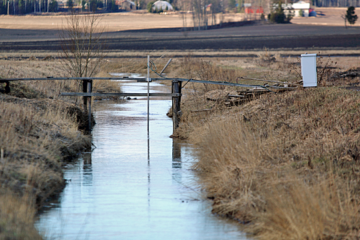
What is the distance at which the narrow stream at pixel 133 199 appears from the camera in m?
8.27

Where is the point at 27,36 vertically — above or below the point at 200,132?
above

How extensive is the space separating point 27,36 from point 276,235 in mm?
119174

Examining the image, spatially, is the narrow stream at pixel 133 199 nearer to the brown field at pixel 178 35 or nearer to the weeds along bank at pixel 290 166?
the weeds along bank at pixel 290 166

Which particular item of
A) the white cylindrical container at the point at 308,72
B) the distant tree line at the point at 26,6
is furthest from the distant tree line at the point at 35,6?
the white cylindrical container at the point at 308,72

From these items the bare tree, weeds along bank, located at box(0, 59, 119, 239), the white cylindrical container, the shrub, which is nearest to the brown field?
the shrub

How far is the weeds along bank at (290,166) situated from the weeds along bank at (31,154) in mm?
3282

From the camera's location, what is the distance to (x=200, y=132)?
15.9 metres

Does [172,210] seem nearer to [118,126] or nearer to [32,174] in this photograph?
[32,174]

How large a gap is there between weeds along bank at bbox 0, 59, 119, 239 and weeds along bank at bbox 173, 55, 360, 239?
328cm

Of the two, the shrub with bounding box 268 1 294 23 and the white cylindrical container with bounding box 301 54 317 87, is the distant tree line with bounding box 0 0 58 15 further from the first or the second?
the white cylindrical container with bounding box 301 54 317 87

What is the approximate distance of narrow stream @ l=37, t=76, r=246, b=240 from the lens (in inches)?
326

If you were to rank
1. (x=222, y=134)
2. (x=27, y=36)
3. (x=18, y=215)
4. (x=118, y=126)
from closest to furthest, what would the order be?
(x=18, y=215), (x=222, y=134), (x=118, y=126), (x=27, y=36)

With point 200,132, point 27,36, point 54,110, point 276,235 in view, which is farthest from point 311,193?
point 27,36

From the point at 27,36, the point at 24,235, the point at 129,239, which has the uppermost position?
the point at 27,36
